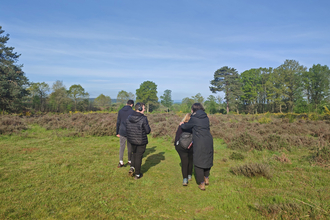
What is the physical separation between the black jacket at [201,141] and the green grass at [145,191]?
75 centimetres

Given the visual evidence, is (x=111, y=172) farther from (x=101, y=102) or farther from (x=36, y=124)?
(x=101, y=102)

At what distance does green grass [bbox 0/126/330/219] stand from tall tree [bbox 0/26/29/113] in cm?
1499

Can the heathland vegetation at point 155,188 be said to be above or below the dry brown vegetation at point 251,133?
below

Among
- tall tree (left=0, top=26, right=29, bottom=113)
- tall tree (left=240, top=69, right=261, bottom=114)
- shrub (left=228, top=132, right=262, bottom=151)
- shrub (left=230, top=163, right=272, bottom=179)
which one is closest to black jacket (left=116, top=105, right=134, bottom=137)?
shrub (left=230, top=163, right=272, bottom=179)

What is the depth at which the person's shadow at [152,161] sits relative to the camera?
630cm

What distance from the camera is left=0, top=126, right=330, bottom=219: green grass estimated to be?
3.32m

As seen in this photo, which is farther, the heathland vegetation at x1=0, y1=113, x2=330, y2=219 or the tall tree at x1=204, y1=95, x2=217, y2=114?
the tall tree at x1=204, y1=95, x2=217, y2=114

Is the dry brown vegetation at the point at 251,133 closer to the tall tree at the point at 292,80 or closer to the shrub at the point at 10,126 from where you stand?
the shrub at the point at 10,126

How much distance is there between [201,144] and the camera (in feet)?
14.5

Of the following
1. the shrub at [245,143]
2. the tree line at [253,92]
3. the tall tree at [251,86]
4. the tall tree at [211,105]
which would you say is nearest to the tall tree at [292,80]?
the tree line at [253,92]

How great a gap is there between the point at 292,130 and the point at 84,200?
1230 centimetres

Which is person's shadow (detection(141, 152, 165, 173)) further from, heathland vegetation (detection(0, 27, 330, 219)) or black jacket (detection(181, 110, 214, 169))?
black jacket (detection(181, 110, 214, 169))

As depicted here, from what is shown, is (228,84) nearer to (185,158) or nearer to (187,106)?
(187,106)

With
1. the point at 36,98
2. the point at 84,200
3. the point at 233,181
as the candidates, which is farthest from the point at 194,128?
the point at 36,98
